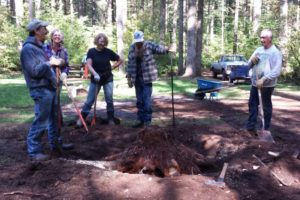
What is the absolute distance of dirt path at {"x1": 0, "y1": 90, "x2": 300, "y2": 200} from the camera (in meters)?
3.12

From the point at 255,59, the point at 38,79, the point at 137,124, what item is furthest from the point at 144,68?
the point at 38,79

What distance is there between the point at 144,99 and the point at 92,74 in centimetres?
129

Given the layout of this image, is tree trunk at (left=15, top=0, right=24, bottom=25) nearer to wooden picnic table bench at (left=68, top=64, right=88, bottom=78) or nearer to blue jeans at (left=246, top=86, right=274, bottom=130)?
wooden picnic table bench at (left=68, top=64, right=88, bottom=78)

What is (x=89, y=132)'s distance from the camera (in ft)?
19.6

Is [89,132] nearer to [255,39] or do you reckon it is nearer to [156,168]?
[156,168]

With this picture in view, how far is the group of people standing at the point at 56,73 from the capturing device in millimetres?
4195

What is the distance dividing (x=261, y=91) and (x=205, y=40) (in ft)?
135

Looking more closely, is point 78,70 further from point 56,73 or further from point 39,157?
point 39,157

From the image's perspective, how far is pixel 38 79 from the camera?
4.23 metres

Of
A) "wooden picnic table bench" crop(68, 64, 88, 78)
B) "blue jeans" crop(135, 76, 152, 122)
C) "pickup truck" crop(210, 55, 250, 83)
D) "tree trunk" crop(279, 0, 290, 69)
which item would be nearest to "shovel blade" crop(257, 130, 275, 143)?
"blue jeans" crop(135, 76, 152, 122)

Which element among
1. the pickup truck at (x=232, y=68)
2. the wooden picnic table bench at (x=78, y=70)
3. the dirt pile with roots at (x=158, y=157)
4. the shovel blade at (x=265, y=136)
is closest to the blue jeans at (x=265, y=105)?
the shovel blade at (x=265, y=136)

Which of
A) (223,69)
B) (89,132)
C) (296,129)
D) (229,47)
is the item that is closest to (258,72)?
(296,129)

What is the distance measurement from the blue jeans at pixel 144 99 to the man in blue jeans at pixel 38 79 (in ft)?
7.81

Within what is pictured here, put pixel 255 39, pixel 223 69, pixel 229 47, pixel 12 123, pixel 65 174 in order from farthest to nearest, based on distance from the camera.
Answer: pixel 229 47, pixel 255 39, pixel 223 69, pixel 12 123, pixel 65 174
